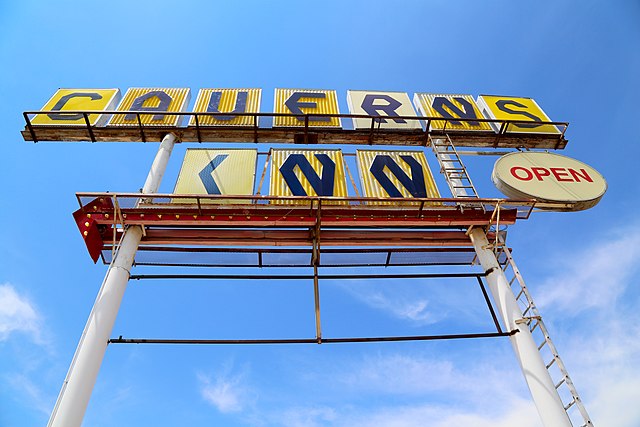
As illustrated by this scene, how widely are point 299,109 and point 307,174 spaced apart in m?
4.71

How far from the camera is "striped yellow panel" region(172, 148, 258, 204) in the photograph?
14.0m

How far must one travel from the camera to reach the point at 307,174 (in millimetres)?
14969

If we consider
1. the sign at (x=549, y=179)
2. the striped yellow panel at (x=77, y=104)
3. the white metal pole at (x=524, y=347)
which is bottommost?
the white metal pole at (x=524, y=347)

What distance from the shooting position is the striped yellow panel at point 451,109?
723 inches

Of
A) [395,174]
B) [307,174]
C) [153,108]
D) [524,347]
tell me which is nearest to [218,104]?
[153,108]

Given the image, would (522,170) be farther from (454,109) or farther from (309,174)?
(309,174)

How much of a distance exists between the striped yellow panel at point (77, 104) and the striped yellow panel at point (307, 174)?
8289 millimetres

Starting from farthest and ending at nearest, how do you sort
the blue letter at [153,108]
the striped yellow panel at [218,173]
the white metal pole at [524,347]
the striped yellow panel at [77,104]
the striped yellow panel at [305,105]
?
the striped yellow panel at [305,105], the blue letter at [153,108], the striped yellow panel at [77,104], the striped yellow panel at [218,173], the white metal pole at [524,347]

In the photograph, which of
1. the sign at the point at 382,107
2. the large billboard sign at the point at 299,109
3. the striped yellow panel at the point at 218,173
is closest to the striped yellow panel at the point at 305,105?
the large billboard sign at the point at 299,109

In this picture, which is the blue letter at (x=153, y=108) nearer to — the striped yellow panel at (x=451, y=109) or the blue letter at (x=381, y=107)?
the blue letter at (x=381, y=107)

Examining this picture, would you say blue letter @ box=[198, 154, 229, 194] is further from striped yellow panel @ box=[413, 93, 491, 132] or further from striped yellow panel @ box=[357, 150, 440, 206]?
striped yellow panel @ box=[413, 93, 491, 132]

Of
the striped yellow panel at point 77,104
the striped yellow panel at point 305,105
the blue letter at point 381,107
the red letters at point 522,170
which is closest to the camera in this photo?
the red letters at point 522,170

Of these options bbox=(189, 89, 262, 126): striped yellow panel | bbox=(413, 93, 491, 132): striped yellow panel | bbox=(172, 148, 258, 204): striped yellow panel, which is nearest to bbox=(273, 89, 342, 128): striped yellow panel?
bbox=(189, 89, 262, 126): striped yellow panel

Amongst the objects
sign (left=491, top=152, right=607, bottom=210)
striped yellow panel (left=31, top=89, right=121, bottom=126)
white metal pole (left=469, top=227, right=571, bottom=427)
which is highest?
striped yellow panel (left=31, top=89, right=121, bottom=126)
